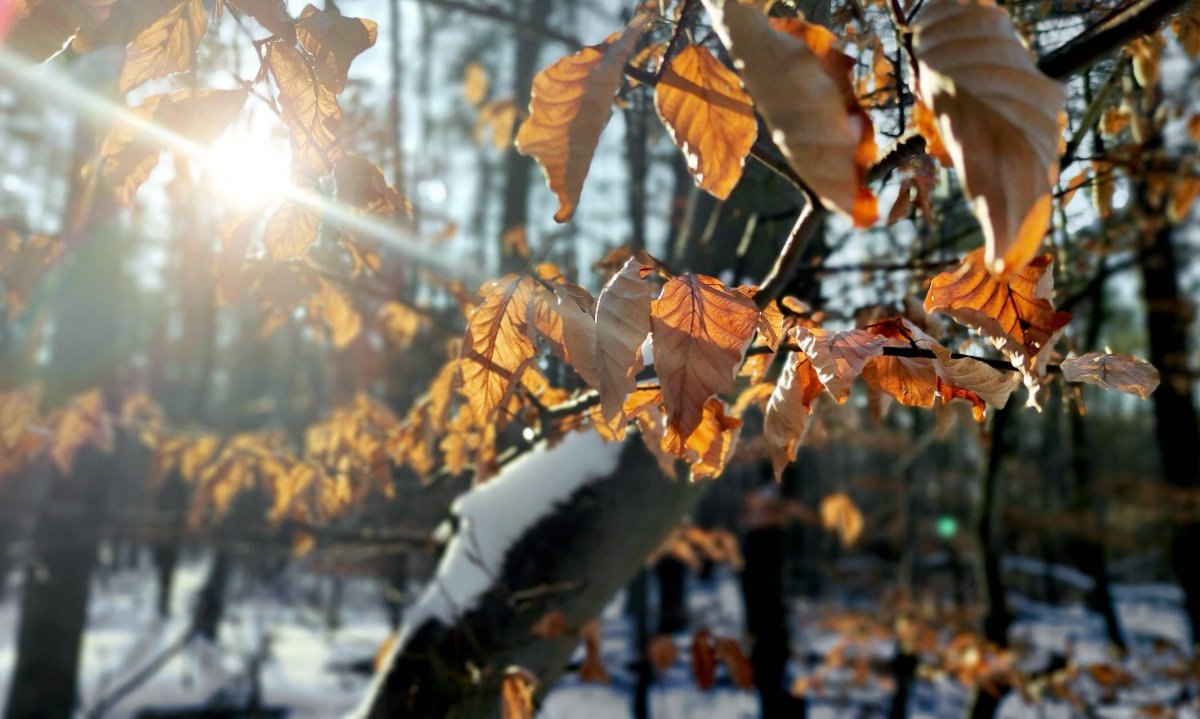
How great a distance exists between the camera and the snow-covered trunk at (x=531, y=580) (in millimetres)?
1850

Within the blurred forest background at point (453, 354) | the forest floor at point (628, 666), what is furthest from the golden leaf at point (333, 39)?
the forest floor at point (628, 666)

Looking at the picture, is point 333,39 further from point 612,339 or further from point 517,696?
point 517,696

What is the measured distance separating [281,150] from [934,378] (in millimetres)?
1121

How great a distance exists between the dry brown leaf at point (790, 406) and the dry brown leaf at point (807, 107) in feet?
1.16

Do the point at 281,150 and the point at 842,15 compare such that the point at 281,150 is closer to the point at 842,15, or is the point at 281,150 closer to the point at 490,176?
the point at 842,15

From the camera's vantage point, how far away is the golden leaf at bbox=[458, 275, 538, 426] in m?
0.84

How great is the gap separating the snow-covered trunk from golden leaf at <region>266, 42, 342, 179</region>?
1086mm

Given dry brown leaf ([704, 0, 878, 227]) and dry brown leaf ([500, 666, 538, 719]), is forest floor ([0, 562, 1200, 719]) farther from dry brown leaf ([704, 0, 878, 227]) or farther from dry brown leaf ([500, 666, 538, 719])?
dry brown leaf ([704, 0, 878, 227])

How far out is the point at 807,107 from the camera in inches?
19.8

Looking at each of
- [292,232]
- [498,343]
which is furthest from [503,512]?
[498,343]

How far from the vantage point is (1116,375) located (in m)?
0.80

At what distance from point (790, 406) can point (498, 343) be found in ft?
1.18

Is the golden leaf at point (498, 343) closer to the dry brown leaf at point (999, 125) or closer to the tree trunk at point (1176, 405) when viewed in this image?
the dry brown leaf at point (999, 125)

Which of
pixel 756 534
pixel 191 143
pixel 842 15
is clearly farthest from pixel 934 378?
pixel 756 534
